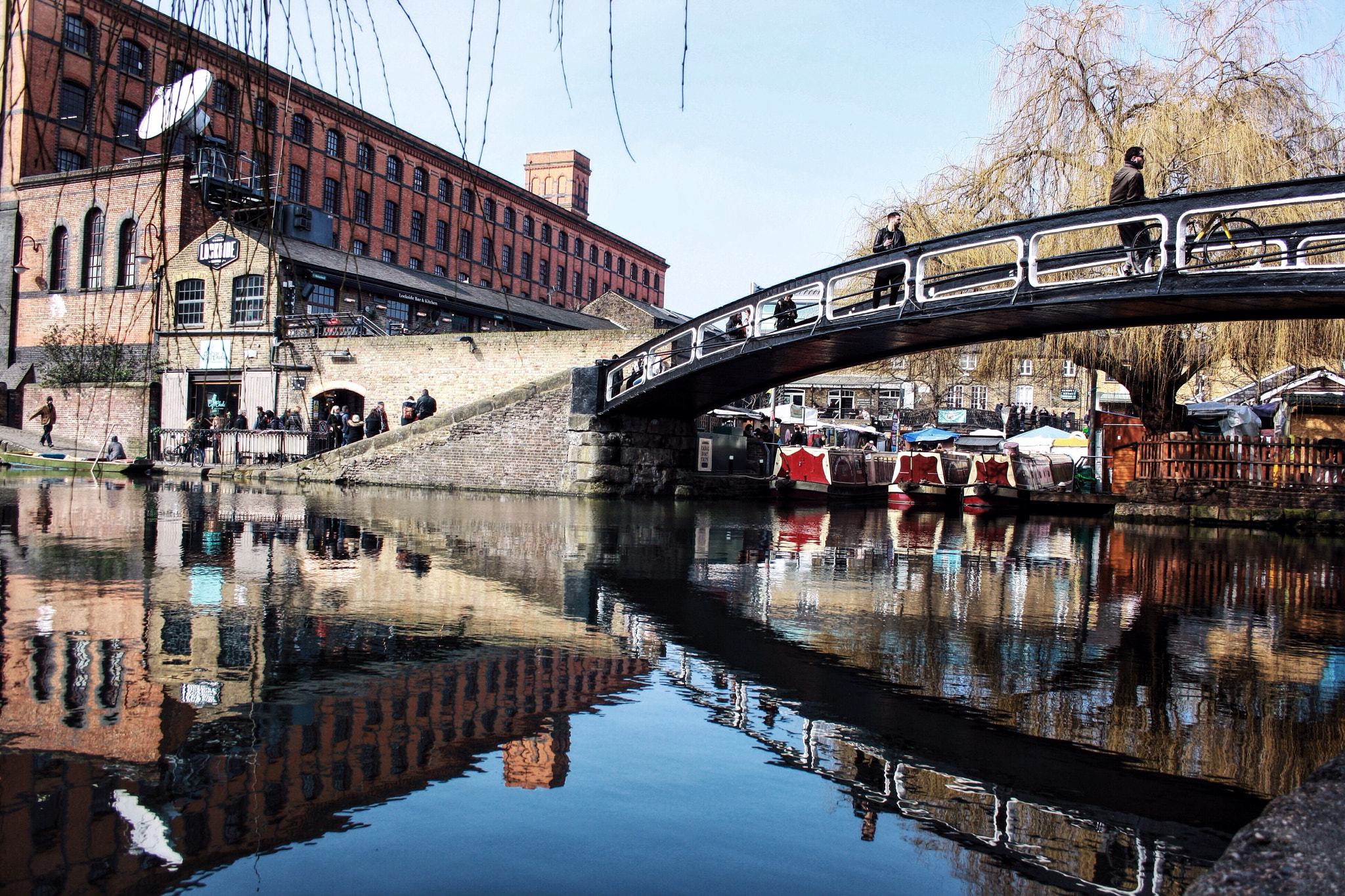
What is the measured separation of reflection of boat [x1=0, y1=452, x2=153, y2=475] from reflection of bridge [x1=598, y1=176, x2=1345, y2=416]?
11.0m

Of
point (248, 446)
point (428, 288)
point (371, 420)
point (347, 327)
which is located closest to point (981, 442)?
point (428, 288)

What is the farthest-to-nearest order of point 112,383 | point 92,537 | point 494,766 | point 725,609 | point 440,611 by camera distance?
point 112,383, point 92,537, point 725,609, point 440,611, point 494,766

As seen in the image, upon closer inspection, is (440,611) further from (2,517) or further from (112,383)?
(112,383)

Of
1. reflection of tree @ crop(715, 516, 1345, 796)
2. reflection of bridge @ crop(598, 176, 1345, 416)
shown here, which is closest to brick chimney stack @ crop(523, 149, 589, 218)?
reflection of bridge @ crop(598, 176, 1345, 416)

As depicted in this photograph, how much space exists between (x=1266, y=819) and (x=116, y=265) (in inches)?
1308

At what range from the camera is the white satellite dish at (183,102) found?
2.06 meters

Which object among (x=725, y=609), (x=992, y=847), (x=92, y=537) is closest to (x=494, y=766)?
(x=992, y=847)

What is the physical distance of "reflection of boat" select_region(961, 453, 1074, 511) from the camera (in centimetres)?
2080

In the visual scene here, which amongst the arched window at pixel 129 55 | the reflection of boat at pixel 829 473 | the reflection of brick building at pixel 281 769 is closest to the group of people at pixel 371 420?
the reflection of boat at pixel 829 473

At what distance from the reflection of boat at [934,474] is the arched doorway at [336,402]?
14555 millimetres

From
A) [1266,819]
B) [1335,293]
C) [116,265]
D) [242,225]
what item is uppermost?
[116,265]

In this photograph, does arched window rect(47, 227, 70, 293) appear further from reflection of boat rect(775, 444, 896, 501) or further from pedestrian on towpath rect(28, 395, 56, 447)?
reflection of boat rect(775, 444, 896, 501)

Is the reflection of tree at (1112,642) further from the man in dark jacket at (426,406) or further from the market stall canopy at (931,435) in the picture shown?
the market stall canopy at (931,435)

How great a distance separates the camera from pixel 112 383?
95.4 feet
